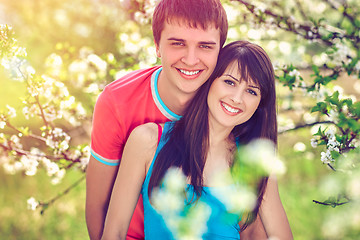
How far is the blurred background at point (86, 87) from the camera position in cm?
282

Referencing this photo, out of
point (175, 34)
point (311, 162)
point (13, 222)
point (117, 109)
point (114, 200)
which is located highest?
point (175, 34)

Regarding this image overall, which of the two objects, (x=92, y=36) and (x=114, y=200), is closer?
(x=114, y=200)

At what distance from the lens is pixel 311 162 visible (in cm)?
608

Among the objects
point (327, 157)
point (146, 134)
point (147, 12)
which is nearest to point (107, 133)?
point (146, 134)

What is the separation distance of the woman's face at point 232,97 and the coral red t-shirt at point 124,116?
39 centimetres

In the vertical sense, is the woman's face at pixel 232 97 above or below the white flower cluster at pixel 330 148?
above

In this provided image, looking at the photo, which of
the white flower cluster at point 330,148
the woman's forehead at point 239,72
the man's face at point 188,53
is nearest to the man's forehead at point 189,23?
the man's face at point 188,53

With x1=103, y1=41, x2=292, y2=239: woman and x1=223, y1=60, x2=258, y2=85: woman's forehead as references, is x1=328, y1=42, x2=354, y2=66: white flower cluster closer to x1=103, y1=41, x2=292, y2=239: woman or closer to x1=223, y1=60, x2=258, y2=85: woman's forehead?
x1=103, y1=41, x2=292, y2=239: woman

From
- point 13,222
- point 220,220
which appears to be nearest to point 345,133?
point 220,220

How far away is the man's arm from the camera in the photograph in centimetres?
274

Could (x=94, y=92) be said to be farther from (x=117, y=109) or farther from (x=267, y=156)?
(x=267, y=156)

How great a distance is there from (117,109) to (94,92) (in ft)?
3.03

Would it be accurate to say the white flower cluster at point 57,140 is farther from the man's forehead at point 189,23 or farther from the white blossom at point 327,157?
the white blossom at point 327,157

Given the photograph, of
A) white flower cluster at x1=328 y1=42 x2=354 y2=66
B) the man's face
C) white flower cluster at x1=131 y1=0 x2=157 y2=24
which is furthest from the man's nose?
white flower cluster at x1=328 y1=42 x2=354 y2=66
